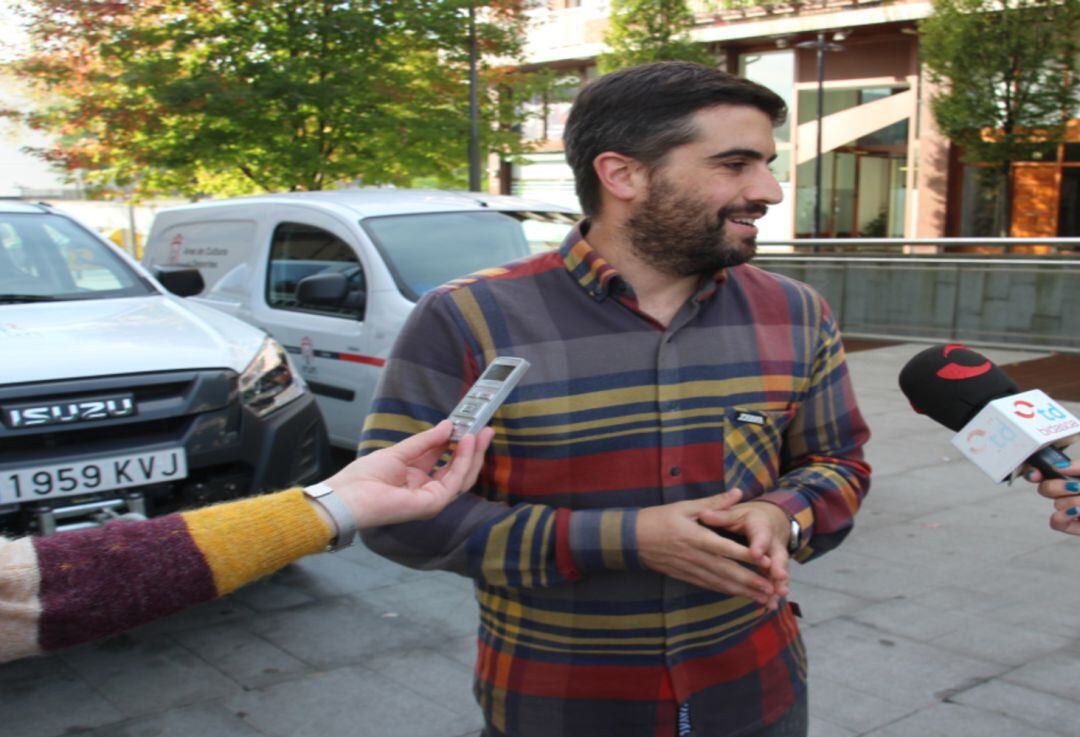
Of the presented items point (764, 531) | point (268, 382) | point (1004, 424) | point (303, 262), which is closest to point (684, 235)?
point (764, 531)

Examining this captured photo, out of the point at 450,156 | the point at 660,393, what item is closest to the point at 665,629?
the point at 660,393

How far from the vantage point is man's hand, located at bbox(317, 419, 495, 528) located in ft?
5.20

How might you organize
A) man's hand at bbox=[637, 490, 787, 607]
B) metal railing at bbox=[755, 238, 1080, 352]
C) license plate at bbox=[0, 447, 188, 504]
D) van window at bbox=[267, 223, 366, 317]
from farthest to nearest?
metal railing at bbox=[755, 238, 1080, 352] → van window at bbox=[267, 223, 366, 317] → license plate at bbox=[0, 447, 188, 504] → man's hand at bbox=[637, 490, 787, 607]

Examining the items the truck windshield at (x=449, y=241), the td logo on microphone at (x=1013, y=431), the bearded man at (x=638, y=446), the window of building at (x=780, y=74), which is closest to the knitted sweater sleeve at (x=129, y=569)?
the bearded man at (x=638, y=446)

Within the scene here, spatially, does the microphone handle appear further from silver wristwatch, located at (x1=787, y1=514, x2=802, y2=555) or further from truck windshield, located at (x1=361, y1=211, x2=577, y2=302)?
truck windshield, located at (x1=361, y1=211, x2=577, y2=302)

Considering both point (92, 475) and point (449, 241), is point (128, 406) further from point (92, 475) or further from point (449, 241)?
point (449, 241)

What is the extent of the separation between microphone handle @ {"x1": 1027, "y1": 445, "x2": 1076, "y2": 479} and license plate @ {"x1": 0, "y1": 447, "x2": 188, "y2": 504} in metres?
3.12

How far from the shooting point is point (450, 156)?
15.0 m

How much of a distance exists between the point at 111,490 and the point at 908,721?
2861 millimetres

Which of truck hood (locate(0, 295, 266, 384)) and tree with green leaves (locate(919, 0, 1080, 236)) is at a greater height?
tree with green leaves (locate(919, 0, 1080, 236))

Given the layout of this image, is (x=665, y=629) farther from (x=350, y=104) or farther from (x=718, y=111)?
(x=350, y=104)

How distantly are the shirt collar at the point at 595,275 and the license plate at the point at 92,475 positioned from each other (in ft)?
8.15

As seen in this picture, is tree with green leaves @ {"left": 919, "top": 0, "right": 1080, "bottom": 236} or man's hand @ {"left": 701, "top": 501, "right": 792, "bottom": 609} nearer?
man's hand @ {"left": 701, "top": 501, "right": 792, "bottom": 609}

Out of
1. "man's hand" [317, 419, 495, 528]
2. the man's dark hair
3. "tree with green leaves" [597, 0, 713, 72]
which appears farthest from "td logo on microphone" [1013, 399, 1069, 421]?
"tree with green leaves" [597, 0, 713, 72]
